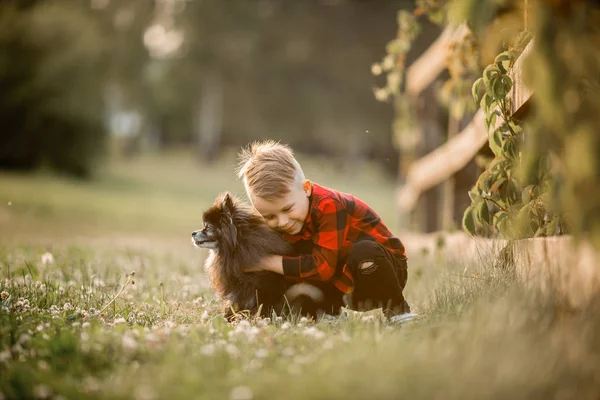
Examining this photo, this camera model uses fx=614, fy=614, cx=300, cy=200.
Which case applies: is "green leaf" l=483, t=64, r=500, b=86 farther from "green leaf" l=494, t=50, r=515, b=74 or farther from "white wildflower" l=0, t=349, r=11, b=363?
"white wildflower" l=0, t=349, r=11, b=363

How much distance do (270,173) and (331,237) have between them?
0.52 m

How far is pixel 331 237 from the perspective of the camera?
3.61 metres

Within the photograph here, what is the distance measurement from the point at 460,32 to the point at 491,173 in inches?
65.9

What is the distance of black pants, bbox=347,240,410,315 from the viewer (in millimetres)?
3539

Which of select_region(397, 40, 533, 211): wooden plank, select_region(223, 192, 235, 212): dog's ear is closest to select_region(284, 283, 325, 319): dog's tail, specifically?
select_region(223, 192, 235, 212): dog's ear

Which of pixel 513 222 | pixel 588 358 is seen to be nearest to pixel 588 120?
pixel 588 358

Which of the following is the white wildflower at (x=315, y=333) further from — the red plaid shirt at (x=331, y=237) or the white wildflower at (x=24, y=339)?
the white wildflower at (x=24, y=339)

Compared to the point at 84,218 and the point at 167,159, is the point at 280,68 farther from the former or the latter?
the point at 84,218

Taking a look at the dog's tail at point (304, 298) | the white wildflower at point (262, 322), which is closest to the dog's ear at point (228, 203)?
the dog's tail at point (304, 298)

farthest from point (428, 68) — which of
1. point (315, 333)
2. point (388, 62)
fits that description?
point (315, 333)

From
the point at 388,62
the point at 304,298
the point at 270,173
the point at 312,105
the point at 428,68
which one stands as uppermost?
the point at 312,105

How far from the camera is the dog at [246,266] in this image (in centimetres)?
370

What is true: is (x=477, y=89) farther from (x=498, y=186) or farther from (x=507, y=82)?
(x=498, y=186)

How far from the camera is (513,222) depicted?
3285 millimetres
